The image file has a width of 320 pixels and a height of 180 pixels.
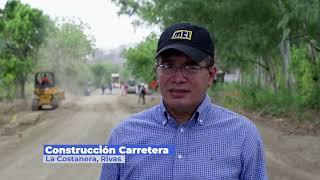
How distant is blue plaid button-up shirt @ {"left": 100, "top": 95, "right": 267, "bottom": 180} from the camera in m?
2.43

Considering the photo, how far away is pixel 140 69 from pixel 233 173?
5386 centimetres

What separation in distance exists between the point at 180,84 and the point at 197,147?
277 mm

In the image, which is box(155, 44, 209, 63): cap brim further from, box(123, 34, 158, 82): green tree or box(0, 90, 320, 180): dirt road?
box(123, 34, 158, 82): green tree

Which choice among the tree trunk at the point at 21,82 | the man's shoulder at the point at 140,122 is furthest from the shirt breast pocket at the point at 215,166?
the tree trunk at the point at 21,82

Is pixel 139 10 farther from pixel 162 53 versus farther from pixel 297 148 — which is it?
pixel 162 53

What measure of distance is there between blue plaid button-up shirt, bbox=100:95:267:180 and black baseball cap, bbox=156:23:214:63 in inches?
9.6

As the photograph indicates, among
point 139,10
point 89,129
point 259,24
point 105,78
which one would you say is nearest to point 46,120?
point 89,129

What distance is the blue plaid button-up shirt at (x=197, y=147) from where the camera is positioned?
2434 millimetres

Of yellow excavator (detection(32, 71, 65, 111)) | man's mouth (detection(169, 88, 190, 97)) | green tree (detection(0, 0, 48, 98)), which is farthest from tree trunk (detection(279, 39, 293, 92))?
man's mouth (detection(169, 88, 190, 97))

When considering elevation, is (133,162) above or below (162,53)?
below

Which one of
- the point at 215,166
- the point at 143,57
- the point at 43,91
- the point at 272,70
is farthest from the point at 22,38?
the point at 215,166

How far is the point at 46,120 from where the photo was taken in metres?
27.7

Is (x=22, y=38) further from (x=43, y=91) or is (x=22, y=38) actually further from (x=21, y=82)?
(x=43, y=91)

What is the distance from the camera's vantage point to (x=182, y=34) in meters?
2.46
